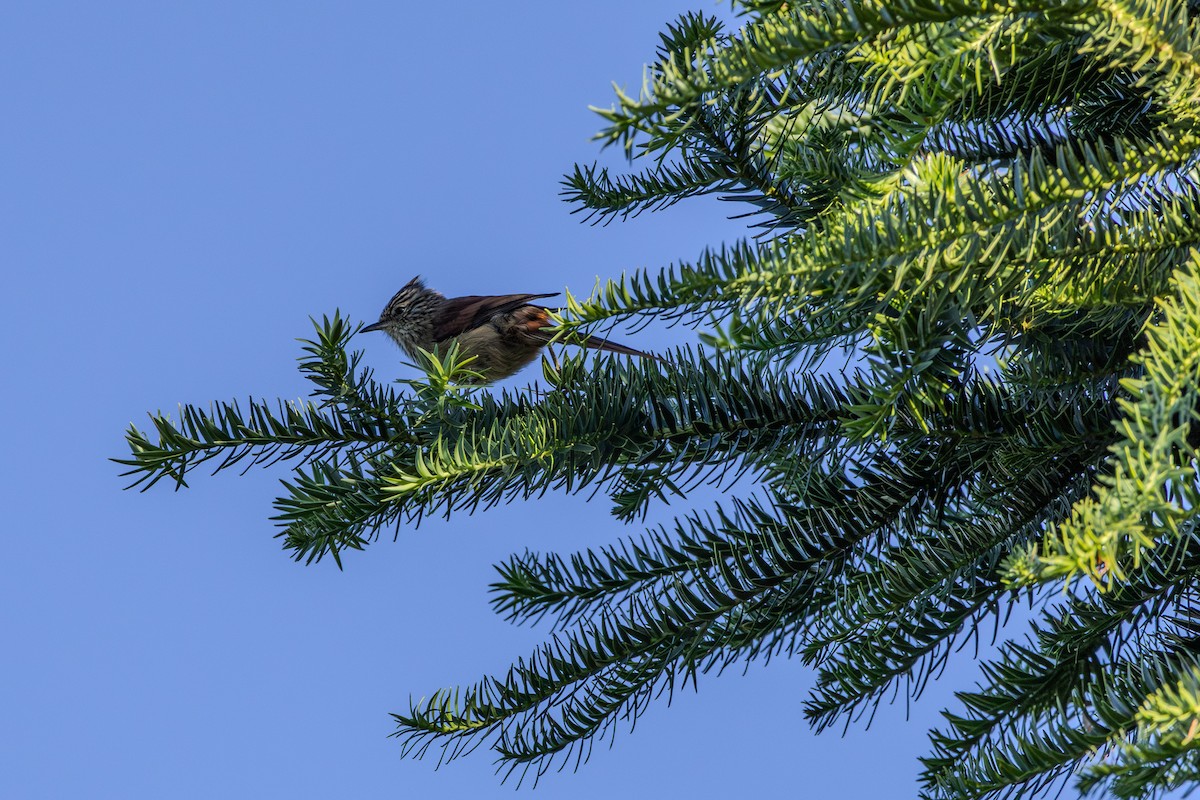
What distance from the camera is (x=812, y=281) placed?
1.35 metres

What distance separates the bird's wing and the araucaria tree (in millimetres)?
2743

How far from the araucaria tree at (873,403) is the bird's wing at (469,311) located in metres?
2.74

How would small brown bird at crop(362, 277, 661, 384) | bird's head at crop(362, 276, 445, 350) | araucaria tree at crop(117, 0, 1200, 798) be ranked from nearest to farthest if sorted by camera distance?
araucaria tree at crop(117, 0, 1200, 798) < small brown bird at crop(362, 277, 661, 384) < bird's head at crop(362, 276, 445, 350)

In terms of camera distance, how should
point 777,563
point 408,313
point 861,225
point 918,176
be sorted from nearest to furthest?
point 861,225, point 918,176, point 777,563, point 408,313

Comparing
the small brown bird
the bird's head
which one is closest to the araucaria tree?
the small brown bird

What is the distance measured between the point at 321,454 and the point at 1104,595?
1.45 m

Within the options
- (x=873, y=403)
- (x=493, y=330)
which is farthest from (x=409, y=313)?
(x=873, y=403)

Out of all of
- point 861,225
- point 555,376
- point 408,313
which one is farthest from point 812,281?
point 408,313

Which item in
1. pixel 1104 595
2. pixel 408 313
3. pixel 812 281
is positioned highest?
pixel 408 313

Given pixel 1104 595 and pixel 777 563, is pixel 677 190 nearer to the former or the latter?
pixel 777 563

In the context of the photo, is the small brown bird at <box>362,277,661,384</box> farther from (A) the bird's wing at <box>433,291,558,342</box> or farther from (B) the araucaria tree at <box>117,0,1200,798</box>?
(B) the araucaria tree at <box>117,0,1200,798</box>

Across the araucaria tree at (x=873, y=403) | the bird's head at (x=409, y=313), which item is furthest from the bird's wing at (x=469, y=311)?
the araucaria tree at (x=873, y=403)

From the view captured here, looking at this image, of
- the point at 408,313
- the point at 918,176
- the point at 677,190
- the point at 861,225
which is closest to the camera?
the point at 861,225

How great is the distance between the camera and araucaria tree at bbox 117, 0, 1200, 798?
1327 millimetres
